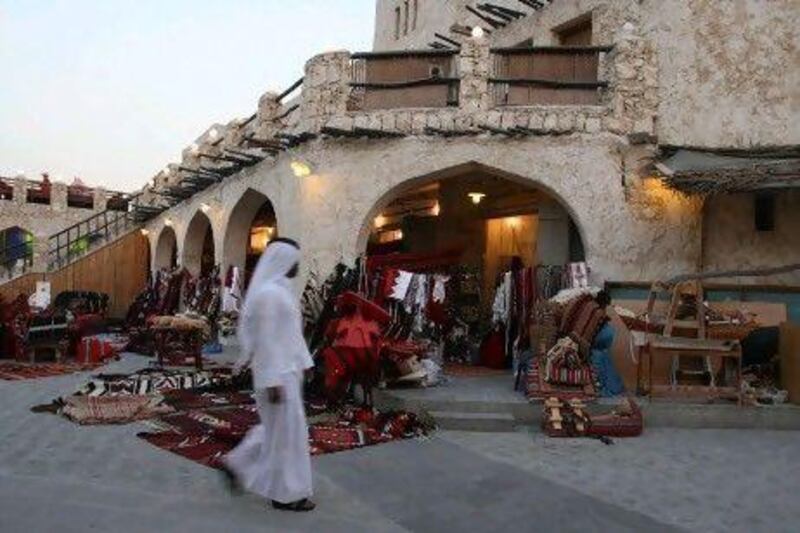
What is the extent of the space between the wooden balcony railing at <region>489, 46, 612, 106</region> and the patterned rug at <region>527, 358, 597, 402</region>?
16.0ft

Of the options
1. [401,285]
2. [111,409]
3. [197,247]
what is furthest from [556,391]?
[197,247]

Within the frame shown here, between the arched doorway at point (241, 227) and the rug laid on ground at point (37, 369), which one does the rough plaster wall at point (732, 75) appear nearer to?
the arched doorway at point (241, 227)

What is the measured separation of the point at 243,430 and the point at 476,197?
347 inches

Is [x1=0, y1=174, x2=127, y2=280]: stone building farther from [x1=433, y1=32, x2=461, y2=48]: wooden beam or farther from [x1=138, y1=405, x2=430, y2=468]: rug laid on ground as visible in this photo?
[x1=138, y1=405, x2=430, y2=468]: rug laid on ground

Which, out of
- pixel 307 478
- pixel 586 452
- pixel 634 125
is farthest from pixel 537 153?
pixel 307 478

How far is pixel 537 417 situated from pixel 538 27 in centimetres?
927

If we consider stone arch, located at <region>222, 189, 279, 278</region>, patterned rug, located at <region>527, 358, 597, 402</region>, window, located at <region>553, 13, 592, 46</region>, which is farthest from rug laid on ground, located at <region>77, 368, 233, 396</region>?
window, located at <region>553, 13, 592, 46</region>

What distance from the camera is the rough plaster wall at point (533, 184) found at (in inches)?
415

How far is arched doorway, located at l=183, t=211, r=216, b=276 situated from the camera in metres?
18.9

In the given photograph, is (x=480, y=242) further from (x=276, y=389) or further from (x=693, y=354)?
(x=276, y=389)

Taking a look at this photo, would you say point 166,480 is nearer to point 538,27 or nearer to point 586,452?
point 586,452

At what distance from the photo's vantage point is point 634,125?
10656mm

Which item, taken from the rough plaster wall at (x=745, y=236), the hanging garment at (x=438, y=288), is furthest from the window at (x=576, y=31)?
the hanging garment at (x=438, y=288)

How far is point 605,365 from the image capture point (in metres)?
8.66
